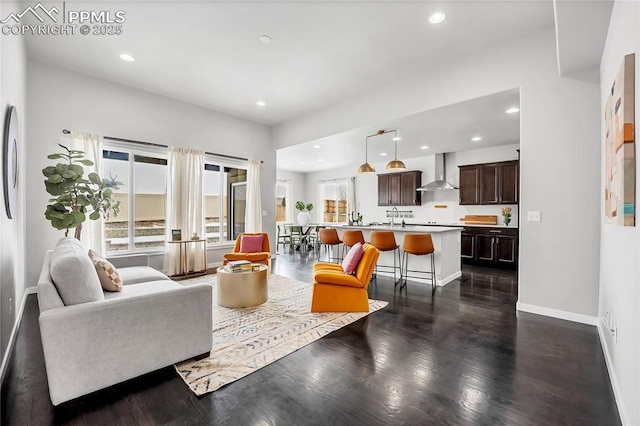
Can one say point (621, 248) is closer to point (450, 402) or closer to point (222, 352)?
point (450, 402)

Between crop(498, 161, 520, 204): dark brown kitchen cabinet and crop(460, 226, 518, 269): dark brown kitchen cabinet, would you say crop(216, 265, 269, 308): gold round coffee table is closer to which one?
crop(460, 226, 518, 269): dark brown kitchen cabinet

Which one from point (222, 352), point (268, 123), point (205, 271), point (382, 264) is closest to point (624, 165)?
point (222, 352)

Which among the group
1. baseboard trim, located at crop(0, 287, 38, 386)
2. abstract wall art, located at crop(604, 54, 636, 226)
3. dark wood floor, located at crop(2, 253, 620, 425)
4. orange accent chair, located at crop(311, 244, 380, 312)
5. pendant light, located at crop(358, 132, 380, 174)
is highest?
pendant light, located at crop(358, 132, 380, 174)

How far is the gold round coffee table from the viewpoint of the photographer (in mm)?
3609

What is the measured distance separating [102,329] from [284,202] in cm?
981

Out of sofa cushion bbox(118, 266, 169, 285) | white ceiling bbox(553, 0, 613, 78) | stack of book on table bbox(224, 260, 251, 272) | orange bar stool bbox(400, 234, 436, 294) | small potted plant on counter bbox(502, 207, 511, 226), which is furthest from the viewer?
small potted plant on counter bbox(502, 207, 511, 226)

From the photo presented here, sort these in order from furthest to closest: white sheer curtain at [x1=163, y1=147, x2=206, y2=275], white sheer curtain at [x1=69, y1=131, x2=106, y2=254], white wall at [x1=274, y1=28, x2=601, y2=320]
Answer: white sheer curtain at [x1=163, y1=147, x2=206, y2=275], white sheer curtain at [x1=69, y1=131, x2=106, y2=254], white wall at [x1=274, y1=28, x2=601, y2=320]

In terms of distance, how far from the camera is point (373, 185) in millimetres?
9906

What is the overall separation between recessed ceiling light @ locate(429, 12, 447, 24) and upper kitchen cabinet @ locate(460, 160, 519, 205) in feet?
15.8

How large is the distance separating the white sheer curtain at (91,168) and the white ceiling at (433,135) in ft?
12.5

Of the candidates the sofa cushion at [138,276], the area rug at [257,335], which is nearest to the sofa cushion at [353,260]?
the area rug at [257,335]

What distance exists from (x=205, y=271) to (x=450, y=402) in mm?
4983

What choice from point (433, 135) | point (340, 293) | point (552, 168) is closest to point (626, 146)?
point (552, 168)

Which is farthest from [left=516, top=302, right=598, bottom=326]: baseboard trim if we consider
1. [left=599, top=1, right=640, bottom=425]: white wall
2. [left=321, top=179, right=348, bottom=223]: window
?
[left=321, top=179, right=348, bottom=223]: window
